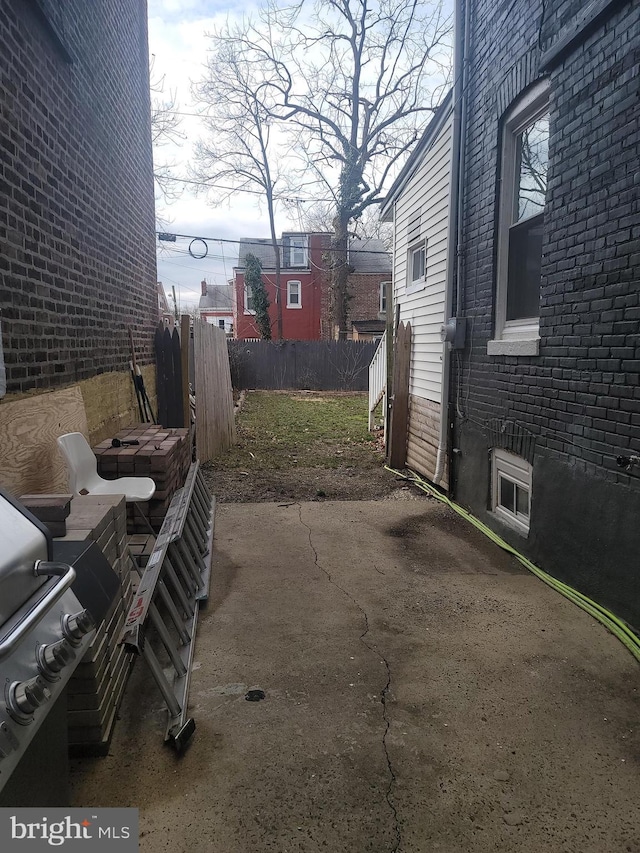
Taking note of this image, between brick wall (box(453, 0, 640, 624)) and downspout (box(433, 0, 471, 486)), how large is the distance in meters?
0.75

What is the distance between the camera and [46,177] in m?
3.98

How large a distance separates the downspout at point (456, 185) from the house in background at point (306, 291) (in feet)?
80.7

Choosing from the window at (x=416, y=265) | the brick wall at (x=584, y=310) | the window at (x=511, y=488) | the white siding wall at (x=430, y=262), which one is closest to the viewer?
the brick wall at (x=584, y=310)

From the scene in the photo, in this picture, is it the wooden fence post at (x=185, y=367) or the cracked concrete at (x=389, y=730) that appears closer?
the cracked concrete at (x=389, y=730)

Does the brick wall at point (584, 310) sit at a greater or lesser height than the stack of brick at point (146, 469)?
greater

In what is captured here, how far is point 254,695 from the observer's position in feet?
8.56

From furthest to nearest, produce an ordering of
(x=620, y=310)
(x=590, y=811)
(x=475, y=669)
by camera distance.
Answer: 1. (x=620, y=310)
2. (x=475, y=669)
3. (x=590, y=811)

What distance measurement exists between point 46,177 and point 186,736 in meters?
3.90

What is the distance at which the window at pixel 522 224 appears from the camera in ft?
14.2

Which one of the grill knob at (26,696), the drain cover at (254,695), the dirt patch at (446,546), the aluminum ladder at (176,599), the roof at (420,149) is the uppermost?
the roof at (420,149)

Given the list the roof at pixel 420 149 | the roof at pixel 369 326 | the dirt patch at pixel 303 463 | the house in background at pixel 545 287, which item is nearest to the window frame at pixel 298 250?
the roof at pixel 369 326

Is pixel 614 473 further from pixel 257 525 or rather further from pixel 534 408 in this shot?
pixel 257 525

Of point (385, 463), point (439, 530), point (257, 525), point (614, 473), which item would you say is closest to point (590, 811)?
point (614, 473)

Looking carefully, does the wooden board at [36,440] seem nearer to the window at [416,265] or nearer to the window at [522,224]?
the window at [522,224]
